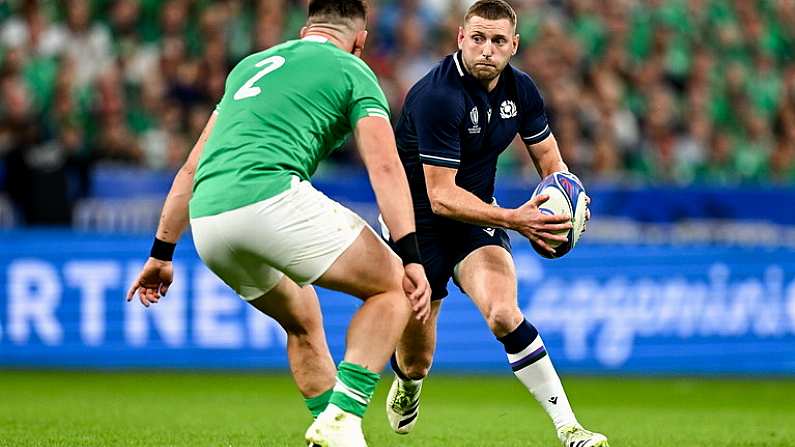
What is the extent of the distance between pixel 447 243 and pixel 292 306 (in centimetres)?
190

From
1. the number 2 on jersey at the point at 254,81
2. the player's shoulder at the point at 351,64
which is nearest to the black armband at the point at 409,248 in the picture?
the player's shoulder at the point at 351,64

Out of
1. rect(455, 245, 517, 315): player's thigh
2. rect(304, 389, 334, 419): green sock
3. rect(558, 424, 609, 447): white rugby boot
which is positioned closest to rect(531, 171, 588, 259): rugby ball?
rect(455, 245, 517, 315): player's thigh

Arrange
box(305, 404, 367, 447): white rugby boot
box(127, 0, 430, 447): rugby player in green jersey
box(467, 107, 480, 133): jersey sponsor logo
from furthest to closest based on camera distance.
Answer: box(467, 107, 480, 133): jersey sponsor logo
box(127, 0, 430, 447): rugby player in green jersey
box(305, 404, 367, 447): white rugby boot

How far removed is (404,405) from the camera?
7918mm

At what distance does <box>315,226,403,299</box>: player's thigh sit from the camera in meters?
5.52

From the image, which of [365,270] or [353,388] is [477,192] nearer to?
[365,270]

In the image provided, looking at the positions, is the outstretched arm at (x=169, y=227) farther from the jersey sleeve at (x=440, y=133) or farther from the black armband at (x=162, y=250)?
the jersey sleeve at (x=440, y=133)

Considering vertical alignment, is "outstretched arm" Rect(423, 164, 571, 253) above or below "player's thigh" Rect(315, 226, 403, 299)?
below

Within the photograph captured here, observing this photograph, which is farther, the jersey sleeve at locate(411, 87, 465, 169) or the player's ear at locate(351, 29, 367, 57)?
the jersey sleeve at locate(411, 87, 465, 169)

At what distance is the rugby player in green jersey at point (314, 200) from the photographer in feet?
17.9

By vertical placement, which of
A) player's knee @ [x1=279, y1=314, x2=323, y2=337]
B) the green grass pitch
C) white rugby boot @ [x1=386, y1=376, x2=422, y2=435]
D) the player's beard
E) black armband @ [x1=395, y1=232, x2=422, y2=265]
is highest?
the player's beard

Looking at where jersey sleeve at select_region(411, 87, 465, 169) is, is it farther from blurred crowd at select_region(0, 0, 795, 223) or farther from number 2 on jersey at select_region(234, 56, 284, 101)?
blurred crowd at select_region(0, 0, 795, 223)

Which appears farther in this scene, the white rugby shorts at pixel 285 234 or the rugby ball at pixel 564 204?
the rugby ball at pixel 564 204

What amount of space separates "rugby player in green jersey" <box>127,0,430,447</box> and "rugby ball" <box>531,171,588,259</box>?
1.54 meters
